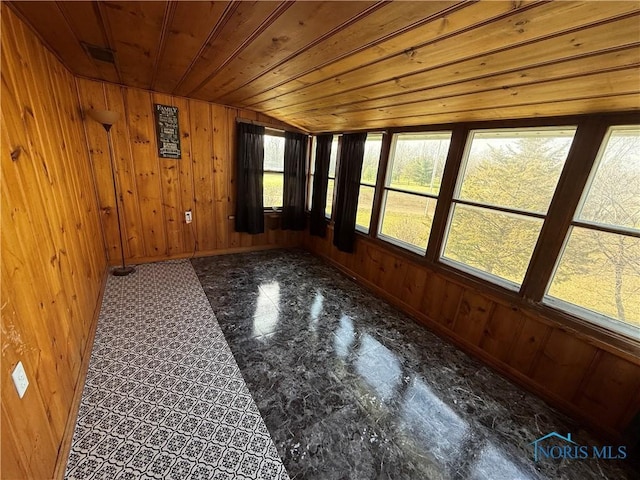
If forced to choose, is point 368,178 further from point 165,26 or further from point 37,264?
point 37,264

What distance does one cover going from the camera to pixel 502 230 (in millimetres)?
2189

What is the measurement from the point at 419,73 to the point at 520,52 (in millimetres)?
491

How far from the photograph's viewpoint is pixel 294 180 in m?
4.34

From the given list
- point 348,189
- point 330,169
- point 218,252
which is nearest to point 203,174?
point 218,252

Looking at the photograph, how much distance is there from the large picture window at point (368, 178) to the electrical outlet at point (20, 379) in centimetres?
313

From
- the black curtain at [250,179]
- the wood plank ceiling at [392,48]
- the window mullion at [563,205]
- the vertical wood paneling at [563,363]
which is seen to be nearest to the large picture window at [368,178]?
the wood plank ceiling at [392,48]

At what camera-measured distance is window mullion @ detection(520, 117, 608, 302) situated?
5.49ft

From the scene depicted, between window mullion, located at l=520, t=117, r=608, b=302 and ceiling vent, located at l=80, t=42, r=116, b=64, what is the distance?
330 centimetres

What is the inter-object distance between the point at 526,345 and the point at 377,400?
1.27 meters

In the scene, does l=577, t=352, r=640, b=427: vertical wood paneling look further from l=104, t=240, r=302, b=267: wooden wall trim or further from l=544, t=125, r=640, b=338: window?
l=104, t=240, r=302, b=267: wooden wall trim

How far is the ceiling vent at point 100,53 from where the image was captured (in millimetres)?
1832

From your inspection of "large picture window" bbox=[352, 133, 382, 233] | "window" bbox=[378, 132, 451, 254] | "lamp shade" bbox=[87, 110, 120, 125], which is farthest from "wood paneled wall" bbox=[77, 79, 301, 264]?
"window" bbox=[378, 132, 451, 254]

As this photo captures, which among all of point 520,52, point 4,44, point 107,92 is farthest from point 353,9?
point 107,92

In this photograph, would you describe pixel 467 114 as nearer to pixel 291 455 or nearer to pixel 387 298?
pixel 387 298
